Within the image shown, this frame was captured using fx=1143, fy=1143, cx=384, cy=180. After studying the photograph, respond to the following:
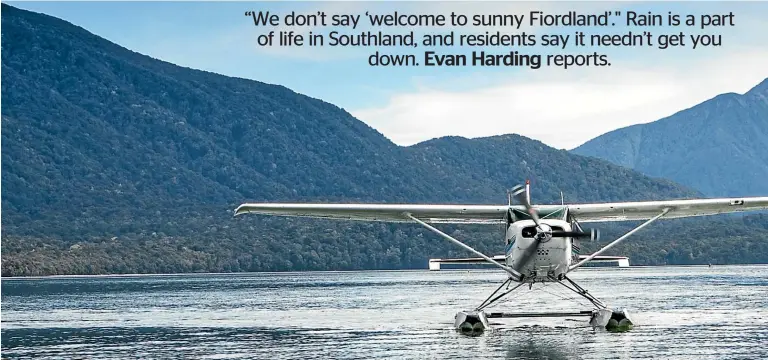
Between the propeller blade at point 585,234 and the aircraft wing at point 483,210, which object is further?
the aircraft wing at point 483,210

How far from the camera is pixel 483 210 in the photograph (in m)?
Result: 25.0

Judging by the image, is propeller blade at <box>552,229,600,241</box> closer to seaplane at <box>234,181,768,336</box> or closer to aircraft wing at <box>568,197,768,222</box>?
seaplane at <box>234,181,768,336</box>

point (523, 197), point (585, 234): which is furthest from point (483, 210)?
point (585, 234)

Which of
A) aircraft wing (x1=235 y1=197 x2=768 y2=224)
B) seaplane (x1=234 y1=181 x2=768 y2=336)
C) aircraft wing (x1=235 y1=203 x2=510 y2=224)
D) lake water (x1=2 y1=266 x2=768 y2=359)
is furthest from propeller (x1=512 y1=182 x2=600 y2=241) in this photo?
lake water (x1=2 y1=266 x2=768 y2=359)

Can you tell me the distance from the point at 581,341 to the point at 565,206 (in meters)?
2.79

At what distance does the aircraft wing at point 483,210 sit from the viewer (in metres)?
24.5

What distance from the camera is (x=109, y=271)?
159750mm

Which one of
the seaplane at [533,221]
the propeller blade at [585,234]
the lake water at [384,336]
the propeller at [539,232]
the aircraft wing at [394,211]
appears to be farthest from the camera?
the aircraft wing at [394,211]

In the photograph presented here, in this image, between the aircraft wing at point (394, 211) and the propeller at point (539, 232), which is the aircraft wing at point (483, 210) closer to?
the aircraft wing at point (394, 211)

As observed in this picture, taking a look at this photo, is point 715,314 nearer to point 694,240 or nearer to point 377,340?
point 377,340

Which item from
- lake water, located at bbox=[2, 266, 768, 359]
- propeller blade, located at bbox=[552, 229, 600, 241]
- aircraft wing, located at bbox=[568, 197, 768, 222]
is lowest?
lake water, located at bbox=[2, 266, 768, 359]

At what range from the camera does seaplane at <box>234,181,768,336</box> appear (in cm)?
2227

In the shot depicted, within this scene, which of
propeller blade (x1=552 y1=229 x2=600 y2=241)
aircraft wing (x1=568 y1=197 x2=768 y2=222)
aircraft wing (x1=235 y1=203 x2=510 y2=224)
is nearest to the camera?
propeller blade (x1=552 y1=229 x2=600 y2=241)

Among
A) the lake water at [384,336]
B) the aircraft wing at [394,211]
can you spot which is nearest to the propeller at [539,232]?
the aircraft wing at [394,211]
